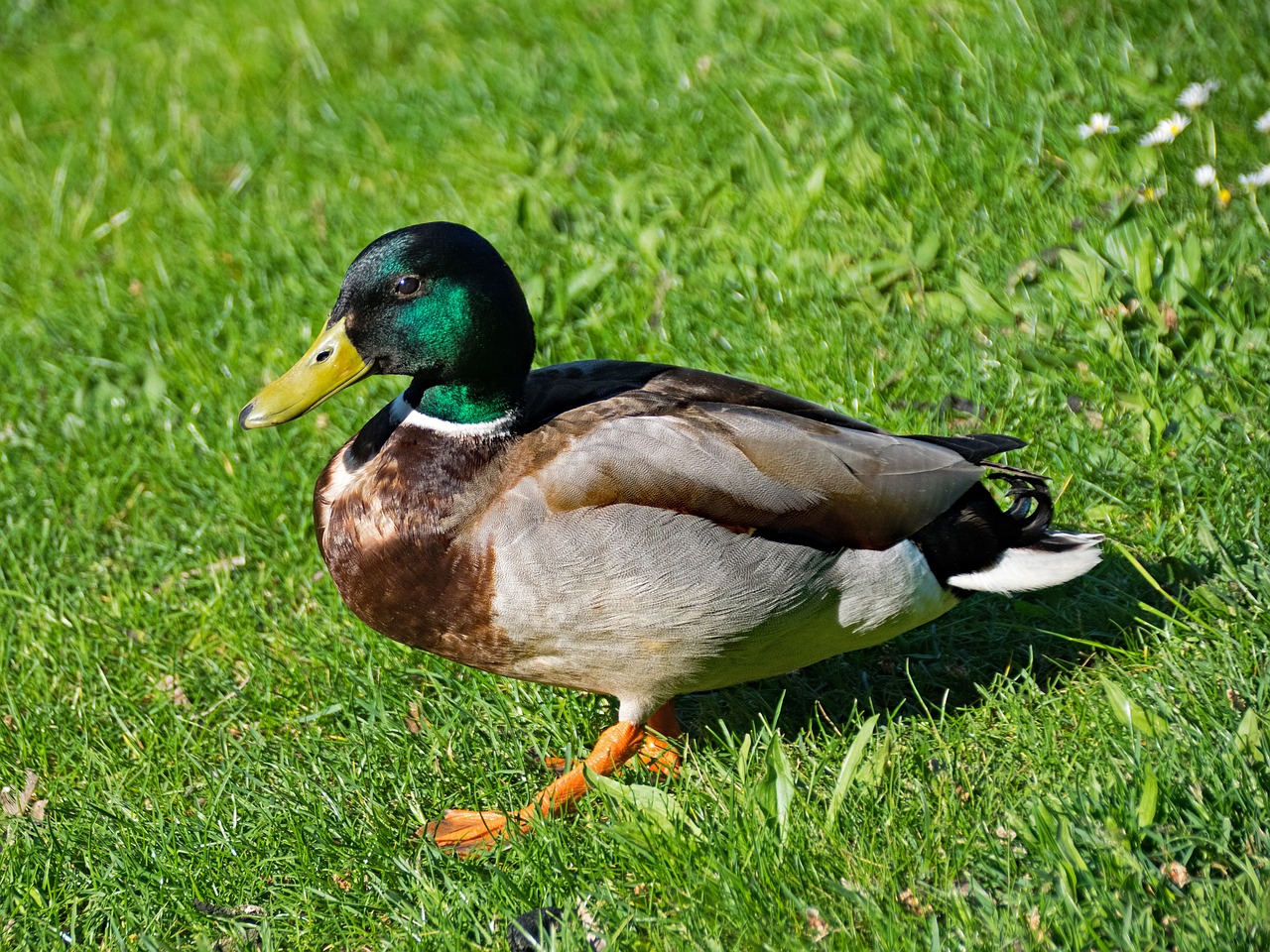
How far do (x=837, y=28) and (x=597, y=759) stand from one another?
356 cm

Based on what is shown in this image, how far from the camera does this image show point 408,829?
2.95 m

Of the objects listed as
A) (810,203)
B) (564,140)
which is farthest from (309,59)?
(810,203)

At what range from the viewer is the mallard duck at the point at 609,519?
9.07 ft

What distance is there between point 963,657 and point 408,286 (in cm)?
167

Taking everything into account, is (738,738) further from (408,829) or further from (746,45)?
(746,45)

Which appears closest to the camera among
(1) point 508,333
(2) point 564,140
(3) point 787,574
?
(3) point 787,574

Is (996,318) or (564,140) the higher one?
(564,140)

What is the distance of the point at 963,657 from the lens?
331 centimetres

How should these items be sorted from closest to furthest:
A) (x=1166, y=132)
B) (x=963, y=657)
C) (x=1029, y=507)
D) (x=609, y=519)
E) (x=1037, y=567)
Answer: (x=609, y=519), (x=1037, y=567), (x=1029, y=507), (x=963, y=657), (x=1166, y=132)

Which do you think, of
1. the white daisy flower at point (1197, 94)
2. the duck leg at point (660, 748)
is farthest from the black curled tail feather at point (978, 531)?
the white daisy flower at point (1197, 94)

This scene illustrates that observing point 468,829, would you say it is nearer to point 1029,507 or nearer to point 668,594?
point 668,594

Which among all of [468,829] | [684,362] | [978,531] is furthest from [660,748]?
[684,362]

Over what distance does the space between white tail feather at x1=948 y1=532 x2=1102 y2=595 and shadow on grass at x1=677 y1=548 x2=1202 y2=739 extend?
0.22 m

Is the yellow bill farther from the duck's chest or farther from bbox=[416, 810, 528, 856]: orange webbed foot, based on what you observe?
bbox=[416, 810, 528, 856]: orange webbed foot
